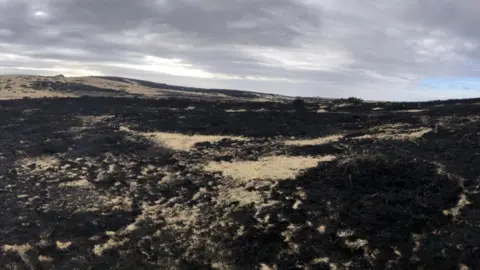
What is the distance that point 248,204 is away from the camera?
48.6 feet

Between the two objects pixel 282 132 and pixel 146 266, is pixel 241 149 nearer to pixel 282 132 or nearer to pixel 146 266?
pixel 282 132

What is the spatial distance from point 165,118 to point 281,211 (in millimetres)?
21699

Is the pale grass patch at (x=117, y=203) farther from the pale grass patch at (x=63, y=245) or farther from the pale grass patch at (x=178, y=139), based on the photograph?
the pale grass patch at (x=178, y=139)

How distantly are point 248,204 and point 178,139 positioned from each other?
41.9 feet

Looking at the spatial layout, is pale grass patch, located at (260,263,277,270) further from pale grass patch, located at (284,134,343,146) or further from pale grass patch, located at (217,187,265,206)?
pale grass patch, located at (284,134,343,146)

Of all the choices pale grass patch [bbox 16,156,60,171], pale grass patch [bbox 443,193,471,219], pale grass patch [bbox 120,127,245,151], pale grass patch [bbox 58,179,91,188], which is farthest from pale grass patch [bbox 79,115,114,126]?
pale grass patch [bbox 443,193,471,219]

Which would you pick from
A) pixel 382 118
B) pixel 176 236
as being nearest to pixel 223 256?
pixel 176 236

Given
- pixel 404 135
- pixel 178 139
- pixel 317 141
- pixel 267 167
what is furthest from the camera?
pixel 178 139

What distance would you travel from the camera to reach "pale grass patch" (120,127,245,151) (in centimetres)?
2506

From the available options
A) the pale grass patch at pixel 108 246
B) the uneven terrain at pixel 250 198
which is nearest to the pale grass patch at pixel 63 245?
the uneven terrain at pixel 250 198

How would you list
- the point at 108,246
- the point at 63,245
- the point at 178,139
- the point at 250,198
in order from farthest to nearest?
the point at 178,139, the point at 250,198, the point at 63,245, the point at 108,246

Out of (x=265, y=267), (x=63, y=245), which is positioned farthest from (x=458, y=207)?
(x=63, y=245)

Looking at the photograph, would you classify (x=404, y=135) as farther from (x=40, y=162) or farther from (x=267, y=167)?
(x=40, y=162)

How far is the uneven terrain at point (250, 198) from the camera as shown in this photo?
11.7 meters
